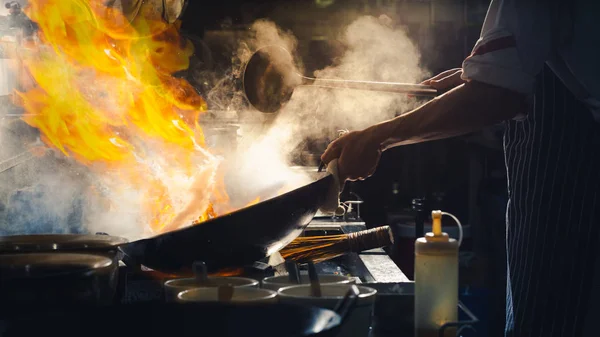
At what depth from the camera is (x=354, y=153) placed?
188cm

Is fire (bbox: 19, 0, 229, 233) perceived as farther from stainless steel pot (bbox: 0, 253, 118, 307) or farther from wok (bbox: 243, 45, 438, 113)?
stainless steel pot (bbox: 0, 253, 118, 307)

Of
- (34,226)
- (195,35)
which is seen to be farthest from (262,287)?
(195,35)

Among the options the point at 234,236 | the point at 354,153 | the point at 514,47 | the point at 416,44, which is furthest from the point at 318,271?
the point at 416,44

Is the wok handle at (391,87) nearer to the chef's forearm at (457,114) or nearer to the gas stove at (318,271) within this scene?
the chef's forearm at (457,114)

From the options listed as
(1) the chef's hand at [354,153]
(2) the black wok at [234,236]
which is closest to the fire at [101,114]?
(1) the chef's hand at [354,153]

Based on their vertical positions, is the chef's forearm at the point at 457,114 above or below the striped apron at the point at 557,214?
above

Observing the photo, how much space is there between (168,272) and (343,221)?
6.82ft

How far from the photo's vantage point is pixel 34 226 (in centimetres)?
302

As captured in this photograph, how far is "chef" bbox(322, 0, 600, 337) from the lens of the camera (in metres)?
1.82

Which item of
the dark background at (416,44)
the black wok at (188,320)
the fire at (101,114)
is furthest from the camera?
the dark background at (416,44)

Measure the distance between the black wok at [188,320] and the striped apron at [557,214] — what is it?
4.06ft

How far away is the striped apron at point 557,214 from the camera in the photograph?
196 cm

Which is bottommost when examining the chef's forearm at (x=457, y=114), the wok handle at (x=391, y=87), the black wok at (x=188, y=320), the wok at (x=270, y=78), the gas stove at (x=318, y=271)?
the gas stove at (x=318, y=271)

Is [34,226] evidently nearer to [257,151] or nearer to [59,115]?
[59,115]
